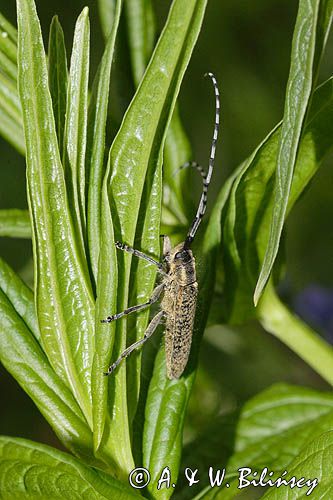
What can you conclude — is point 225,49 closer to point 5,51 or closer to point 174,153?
point 174,153

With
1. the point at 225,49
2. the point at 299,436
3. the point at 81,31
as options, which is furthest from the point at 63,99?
the point at 225,49

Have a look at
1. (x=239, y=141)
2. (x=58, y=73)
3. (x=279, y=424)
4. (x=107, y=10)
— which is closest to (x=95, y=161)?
(x=58, y=73)

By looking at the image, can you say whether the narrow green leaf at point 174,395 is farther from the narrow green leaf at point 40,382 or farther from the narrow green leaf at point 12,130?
the narrow green leaf at point 12,130

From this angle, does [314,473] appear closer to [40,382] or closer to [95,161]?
[40,382]

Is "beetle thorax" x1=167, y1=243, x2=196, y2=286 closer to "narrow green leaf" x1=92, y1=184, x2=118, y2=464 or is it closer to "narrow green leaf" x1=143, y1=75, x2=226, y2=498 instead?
"narrow green leaf" x1=143, y1=75, x2=226, y2=498

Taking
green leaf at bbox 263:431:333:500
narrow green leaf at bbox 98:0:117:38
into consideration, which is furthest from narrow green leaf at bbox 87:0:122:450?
narrow green leaf at bbox 98:0:117:38

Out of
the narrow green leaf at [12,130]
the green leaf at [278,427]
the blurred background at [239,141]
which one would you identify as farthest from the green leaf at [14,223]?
the blurred background at [239,141]

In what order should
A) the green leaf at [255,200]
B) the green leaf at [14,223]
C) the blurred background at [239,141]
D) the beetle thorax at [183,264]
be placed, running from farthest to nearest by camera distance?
1. the blurred background at [239,141]
2. the beetle thorax at [183,264]
3. the green leaf at [14,223]
4. the green leaf at [255,200]
